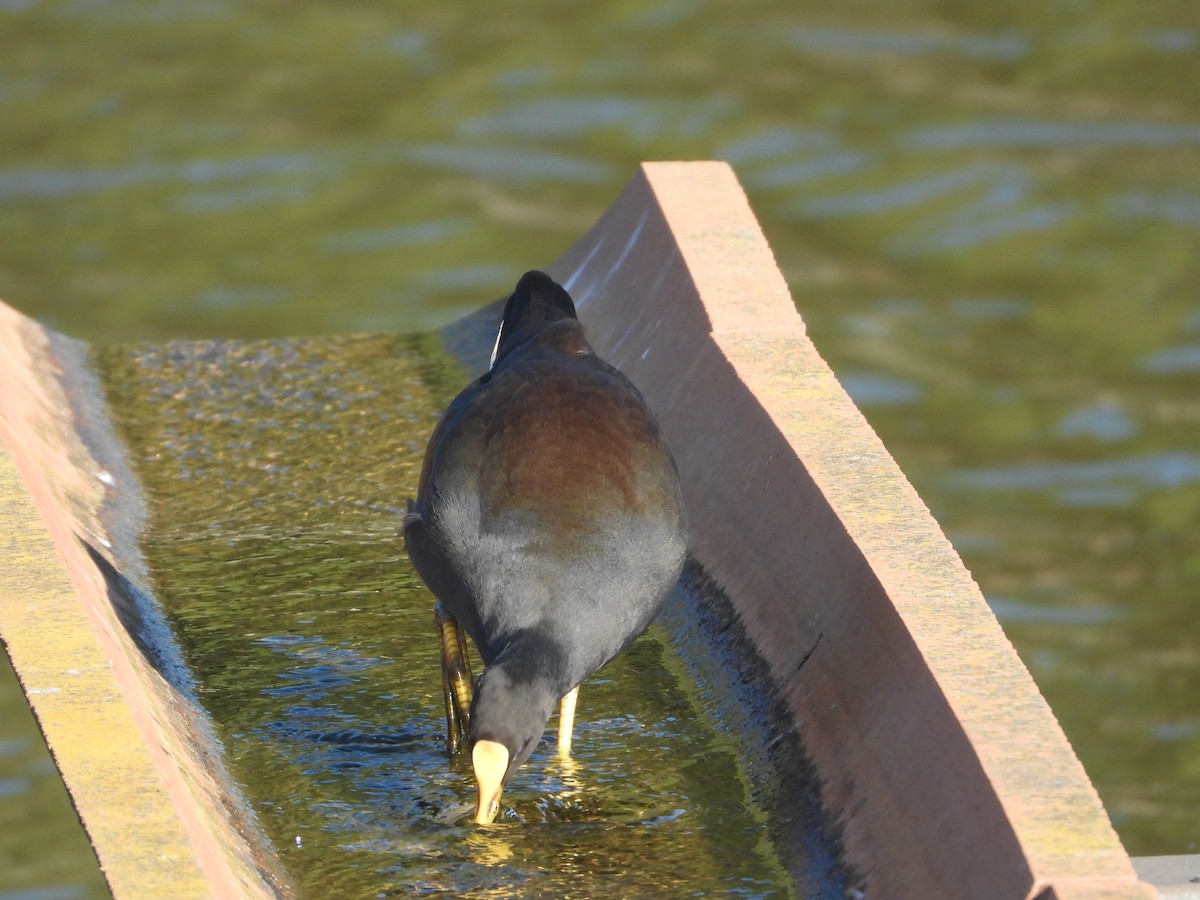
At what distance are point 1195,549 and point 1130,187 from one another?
3119mm

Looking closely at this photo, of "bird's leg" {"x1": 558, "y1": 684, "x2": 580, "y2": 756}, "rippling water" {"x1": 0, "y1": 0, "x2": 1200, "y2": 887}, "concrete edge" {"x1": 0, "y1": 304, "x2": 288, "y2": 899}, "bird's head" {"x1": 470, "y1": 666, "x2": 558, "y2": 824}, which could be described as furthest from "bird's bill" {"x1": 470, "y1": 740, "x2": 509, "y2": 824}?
"rippling water" {"x1": 0, "y1": 0, "x2": 1200, "y2": 887}

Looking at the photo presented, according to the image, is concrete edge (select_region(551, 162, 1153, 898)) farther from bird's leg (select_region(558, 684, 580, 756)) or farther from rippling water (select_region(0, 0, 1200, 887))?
rippling water (select_region(0, 0, 1200, 887))

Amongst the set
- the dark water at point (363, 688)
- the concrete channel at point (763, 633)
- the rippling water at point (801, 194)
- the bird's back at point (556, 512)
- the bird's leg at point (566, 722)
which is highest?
the bird's back at point (556, 512)

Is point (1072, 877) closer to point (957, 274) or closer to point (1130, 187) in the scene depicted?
point (957, 274)

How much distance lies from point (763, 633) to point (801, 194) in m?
8.52

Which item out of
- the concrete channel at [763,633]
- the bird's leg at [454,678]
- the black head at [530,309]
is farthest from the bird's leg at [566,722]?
the black head at [530,309]

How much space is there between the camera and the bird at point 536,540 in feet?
12.0

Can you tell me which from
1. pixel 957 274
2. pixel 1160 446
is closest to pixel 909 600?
pixel 1160 446

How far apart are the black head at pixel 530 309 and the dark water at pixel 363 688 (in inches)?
26.3

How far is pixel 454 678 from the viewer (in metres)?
4.32

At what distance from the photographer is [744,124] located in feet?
43.3

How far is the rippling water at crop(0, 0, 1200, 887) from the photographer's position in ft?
36.2

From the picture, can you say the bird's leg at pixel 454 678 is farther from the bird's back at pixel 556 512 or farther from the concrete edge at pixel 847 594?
the concrete edge at pixel 847 594

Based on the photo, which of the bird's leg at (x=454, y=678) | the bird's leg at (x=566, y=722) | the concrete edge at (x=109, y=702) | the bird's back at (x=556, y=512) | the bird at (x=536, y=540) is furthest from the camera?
the bird's leg at (x=454, y=678)
